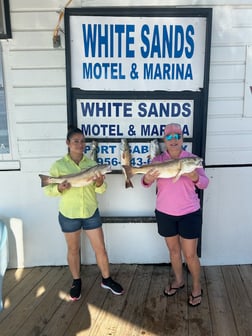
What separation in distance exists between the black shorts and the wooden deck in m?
0.65

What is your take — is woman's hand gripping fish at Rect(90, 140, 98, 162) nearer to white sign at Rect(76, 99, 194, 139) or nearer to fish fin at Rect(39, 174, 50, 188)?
white sign at Rect(76, 99, 194, 139)

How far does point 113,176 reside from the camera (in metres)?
3.80

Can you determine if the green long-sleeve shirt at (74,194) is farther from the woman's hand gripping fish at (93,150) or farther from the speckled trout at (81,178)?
the woman's hand gripping fish at (93,150)

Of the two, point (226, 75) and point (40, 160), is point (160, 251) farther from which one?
point (226, 75)

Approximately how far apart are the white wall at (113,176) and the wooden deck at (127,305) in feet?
0.75

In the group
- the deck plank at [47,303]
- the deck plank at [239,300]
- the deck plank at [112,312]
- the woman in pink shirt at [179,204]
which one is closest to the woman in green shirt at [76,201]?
the deck plank at [47,303]

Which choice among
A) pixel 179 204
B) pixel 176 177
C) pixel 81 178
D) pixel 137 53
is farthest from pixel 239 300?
pixel 137 53

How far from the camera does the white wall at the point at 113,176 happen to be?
3.55 meters

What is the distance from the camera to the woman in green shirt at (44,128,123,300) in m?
3.12

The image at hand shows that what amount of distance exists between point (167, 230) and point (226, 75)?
1.67 meters

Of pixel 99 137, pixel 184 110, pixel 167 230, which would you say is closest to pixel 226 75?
pixel 184 110

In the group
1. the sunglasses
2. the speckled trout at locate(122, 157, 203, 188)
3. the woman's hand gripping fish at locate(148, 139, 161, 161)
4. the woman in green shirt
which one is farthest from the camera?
the woman's hand gripping fish at locate(148, 139, 161, 161)

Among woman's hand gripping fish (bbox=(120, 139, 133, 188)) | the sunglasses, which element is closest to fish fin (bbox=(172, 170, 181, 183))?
the sunglasses

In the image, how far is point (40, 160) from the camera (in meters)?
3.76
